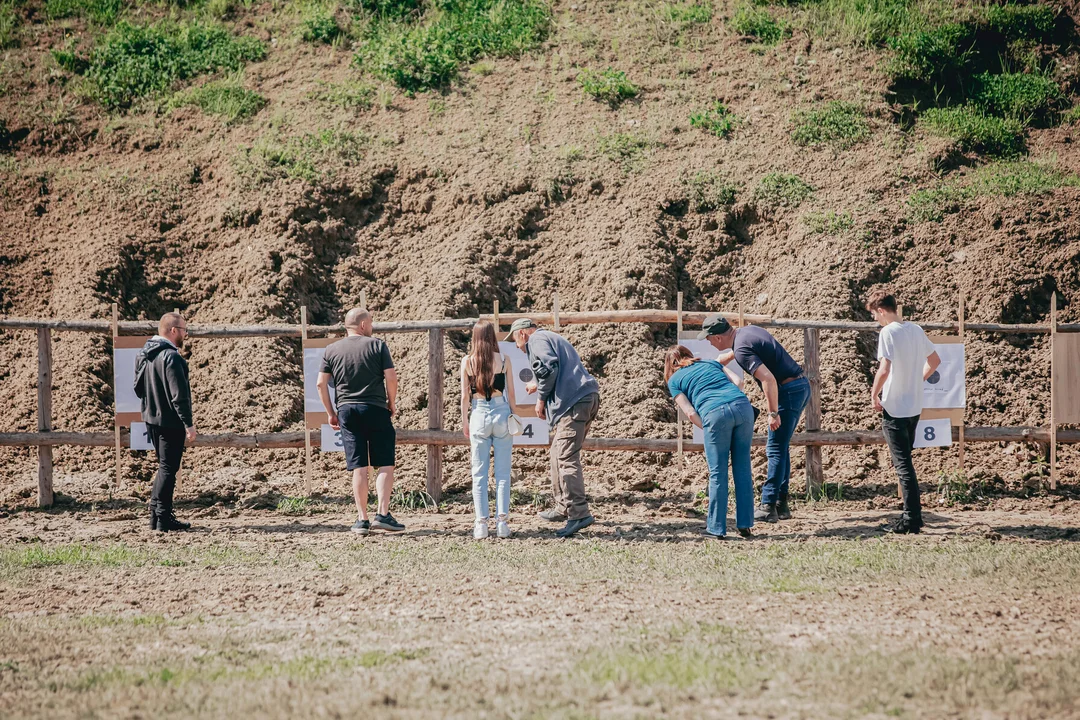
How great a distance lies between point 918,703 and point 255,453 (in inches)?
364

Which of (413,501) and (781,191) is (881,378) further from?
(781,191)

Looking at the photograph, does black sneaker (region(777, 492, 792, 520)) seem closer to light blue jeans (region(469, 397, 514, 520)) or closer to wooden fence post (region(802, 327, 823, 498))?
wooden fence post (region(802, 327, 823, 498))

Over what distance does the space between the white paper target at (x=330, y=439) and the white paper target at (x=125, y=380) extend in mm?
2113

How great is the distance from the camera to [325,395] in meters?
8.79

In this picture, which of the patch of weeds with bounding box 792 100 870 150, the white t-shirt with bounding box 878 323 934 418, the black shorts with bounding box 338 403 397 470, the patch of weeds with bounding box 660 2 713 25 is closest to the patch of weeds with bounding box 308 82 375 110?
the patch of weeds with bounding box 660 2 713 25

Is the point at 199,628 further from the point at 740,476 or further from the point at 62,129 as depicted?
the point at 62,129

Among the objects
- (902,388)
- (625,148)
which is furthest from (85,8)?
(902,388)

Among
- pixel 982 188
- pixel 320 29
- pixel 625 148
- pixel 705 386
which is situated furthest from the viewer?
pixel 320 29

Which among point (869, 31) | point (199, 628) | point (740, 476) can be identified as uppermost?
point (869, 31)

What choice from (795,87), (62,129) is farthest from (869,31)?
(62,129)

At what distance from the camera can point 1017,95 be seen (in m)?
15.5

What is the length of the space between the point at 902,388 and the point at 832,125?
7.78m

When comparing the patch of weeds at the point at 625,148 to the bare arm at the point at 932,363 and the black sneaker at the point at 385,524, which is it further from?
the black sneaker at the point at 385,524

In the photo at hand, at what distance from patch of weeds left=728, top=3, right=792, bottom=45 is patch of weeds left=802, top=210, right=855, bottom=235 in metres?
4.64
